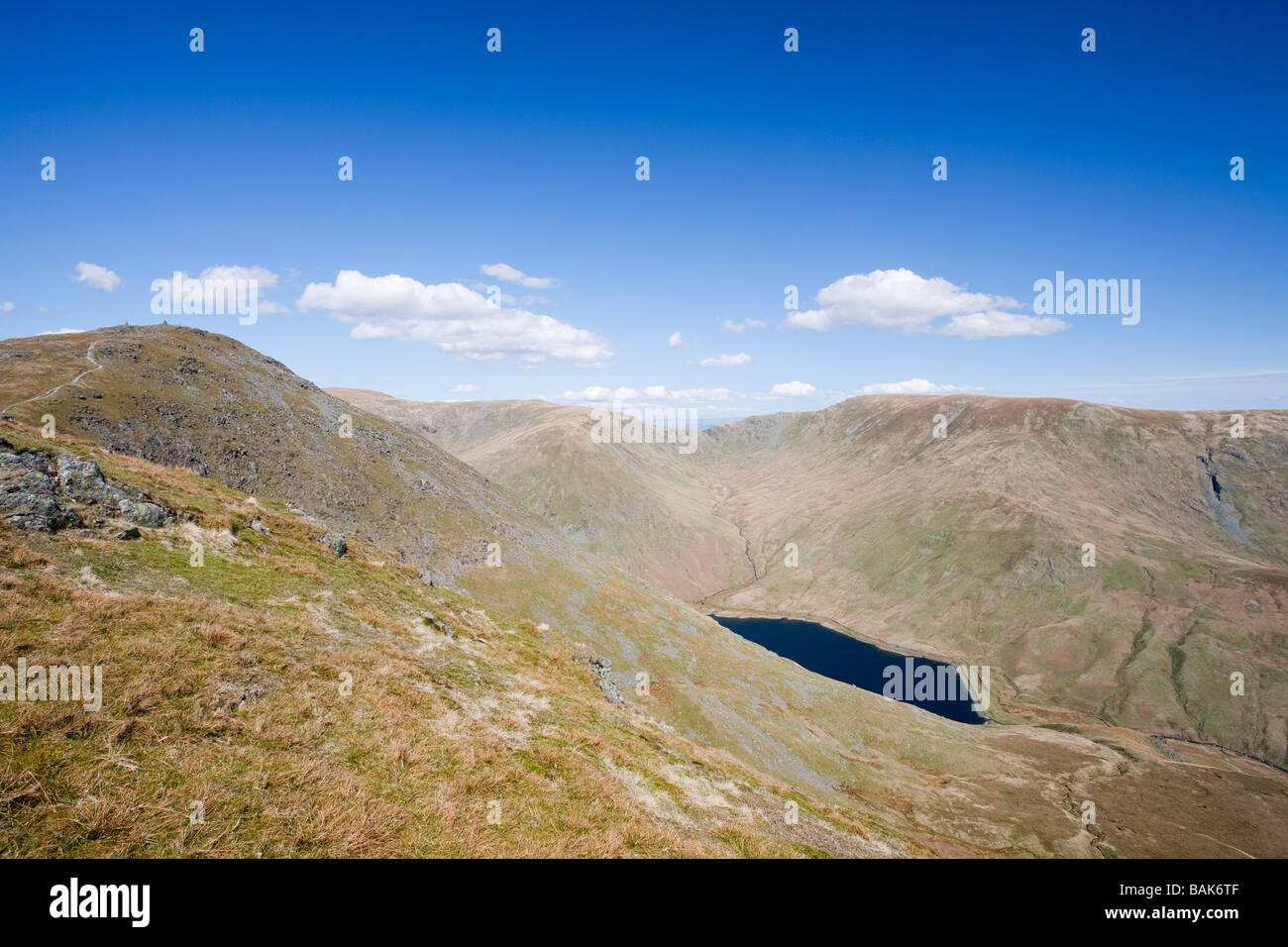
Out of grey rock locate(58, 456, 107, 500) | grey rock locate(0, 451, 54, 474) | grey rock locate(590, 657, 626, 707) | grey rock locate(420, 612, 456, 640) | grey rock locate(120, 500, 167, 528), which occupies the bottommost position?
grey rock locate(590, 657, 626, 707)

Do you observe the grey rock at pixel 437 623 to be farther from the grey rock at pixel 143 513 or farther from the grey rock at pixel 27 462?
the grey rock at pixel 27 462

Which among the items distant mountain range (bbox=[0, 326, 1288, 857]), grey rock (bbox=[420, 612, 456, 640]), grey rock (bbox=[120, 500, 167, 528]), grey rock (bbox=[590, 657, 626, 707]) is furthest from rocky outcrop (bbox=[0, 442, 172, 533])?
grey rock (bbox=[590, 657, 626, 707])

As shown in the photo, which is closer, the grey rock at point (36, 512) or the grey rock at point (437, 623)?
the grey rock at point (36, 512)

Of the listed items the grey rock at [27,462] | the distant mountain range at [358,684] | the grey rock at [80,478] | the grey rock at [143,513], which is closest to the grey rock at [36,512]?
the distant mountain range at [358,684]

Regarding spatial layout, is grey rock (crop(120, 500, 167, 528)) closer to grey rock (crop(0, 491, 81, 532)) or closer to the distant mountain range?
the distant mountain range

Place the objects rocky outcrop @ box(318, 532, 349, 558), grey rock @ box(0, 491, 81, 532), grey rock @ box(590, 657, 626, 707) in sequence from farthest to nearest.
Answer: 1. grey rock @ box(590, 657, 626, 707)
2. rocky outcrop @ box(318, 532, 349, 558)
3. grey rock @ box(0, 491, 81, 532)

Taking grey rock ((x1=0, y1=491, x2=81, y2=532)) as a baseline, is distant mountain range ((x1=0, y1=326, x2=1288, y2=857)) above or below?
below

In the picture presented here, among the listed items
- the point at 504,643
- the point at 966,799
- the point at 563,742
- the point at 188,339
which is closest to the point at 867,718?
the point at 966,799

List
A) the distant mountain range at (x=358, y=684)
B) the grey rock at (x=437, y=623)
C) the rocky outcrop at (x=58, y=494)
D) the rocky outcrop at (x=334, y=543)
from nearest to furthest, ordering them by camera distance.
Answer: the distant mountain range at (x=358, y=684) → the rocky outcrop at (x=58, y=494) → the grey rock at (x=437, y=623) → the rocky outcrop at (x=334, y=543)
